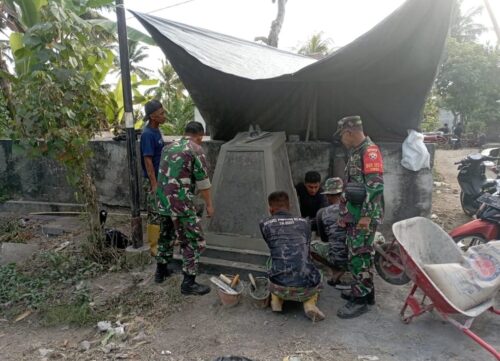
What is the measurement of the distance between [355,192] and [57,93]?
10.4 feet

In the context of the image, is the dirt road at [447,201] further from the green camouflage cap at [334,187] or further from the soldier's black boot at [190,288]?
the soldier's black boot at [190,288]

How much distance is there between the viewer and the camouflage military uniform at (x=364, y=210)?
304 centimetres

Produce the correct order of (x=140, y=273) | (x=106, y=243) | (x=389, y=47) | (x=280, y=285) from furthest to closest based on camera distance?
(x=106, y=243)
(x=140, y=273)
(x=389, y=47)
(x=280, y=285)

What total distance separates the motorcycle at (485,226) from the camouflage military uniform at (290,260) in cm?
178

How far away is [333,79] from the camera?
14.7ft

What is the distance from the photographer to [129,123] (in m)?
4.23

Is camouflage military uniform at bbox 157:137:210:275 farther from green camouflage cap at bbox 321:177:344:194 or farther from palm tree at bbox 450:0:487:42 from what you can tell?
palm tree at bbox 450:0:487:42

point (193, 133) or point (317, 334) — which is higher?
point (193, 133)

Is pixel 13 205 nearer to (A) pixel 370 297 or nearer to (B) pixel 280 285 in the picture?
(B) pixel 280 285

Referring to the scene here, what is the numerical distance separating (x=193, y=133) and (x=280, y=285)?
169 centimetres

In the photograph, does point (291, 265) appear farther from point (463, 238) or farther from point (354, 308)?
point (463, 238)

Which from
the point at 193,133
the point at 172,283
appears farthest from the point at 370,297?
the point at 193,133

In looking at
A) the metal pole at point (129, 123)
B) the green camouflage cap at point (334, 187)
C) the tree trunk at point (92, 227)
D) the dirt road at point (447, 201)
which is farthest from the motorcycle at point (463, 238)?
the tree trunk at point (92, 227)

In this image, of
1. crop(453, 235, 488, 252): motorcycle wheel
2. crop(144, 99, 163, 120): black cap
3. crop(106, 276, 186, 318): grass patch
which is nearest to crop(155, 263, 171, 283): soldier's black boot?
crop(106, 276, 186, 318): grass patch
